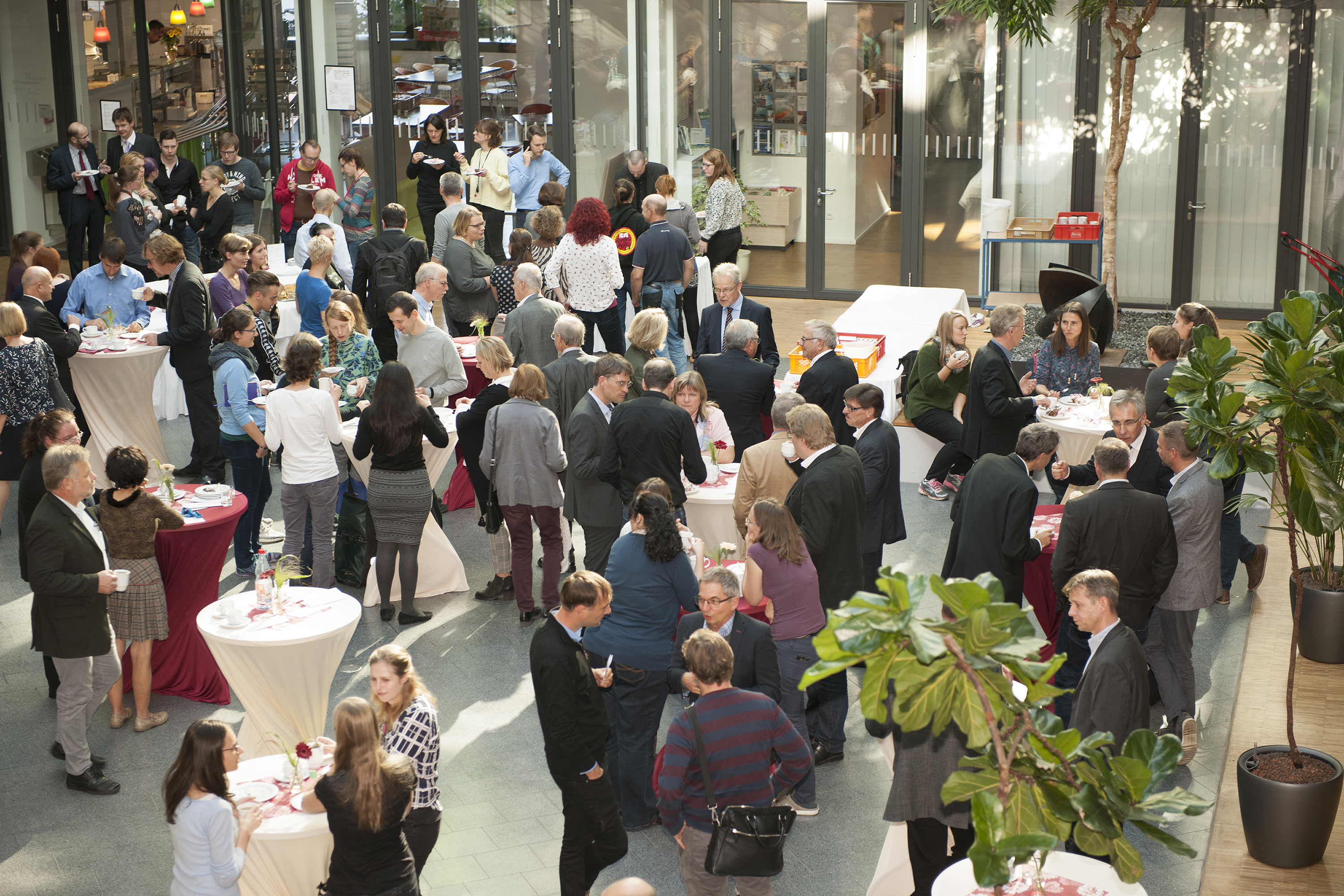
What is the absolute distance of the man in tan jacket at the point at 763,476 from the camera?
638cm

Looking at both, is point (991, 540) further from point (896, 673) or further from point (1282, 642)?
point (896, 673)

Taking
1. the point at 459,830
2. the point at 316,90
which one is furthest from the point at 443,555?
the point at 316,90

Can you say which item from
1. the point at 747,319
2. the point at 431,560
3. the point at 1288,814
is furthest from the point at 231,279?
the point at 1288,814

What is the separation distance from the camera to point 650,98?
15.2 meters

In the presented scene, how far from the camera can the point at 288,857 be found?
14.6 ft

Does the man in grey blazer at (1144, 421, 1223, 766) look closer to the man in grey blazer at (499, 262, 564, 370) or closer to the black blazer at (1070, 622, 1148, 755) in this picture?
the black blazer at (1070, 622, 1148, 755)

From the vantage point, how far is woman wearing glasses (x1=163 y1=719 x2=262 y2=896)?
4.24m

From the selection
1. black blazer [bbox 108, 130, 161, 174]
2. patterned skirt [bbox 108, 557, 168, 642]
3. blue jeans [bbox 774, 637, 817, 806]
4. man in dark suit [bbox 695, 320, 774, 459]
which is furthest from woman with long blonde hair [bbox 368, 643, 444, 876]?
black blazer [bbox 108, 130, 161, 174]

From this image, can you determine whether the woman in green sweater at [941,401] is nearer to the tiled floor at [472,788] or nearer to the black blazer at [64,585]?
the tiled floor at [472,788]

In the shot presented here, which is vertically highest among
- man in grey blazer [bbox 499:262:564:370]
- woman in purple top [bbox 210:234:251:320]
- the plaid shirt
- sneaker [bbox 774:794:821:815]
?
woman in purple top [bbox 210:234:251:320]

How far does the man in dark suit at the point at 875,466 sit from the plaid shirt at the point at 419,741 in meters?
2.55

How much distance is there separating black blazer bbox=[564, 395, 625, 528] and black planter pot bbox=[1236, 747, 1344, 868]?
3192 millimetres

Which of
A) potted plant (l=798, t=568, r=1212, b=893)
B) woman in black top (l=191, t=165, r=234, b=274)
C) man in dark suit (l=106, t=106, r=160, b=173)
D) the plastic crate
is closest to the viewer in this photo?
potted plant (l=798, t=568, r=1212, b=893)

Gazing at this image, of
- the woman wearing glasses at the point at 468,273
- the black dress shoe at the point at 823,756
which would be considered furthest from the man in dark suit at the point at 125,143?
the black dress shoe at the point at 823,756
